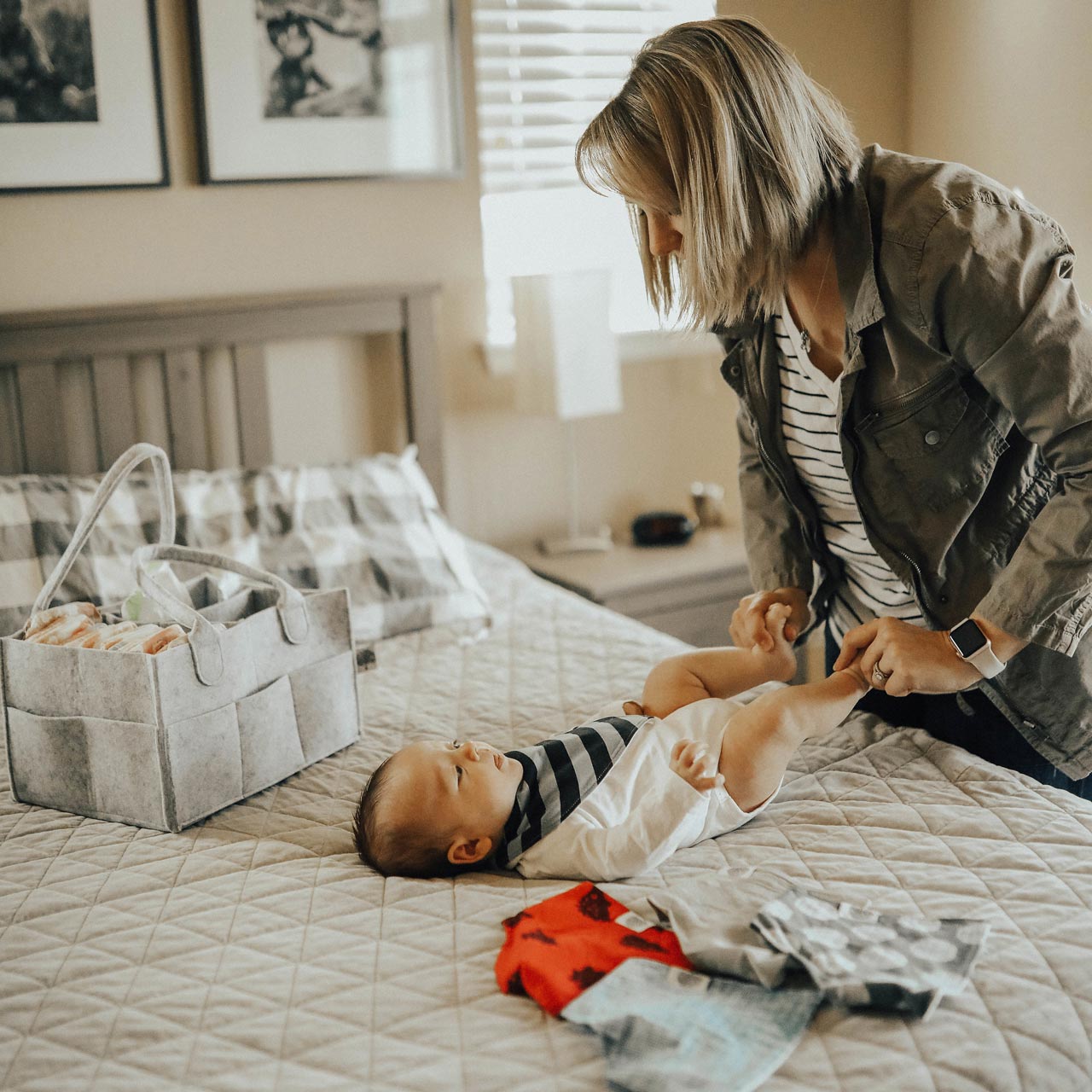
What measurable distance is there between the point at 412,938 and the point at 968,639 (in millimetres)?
658

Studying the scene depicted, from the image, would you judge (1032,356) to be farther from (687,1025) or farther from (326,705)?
(326,705)

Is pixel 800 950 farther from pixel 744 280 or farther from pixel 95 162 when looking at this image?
pixel 95 162

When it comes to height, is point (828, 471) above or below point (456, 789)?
above

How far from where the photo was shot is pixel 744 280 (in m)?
1.27

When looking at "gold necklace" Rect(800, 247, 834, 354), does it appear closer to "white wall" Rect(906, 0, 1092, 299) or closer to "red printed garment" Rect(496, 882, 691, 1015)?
"red printed garment" Rect(496, 882, 691, 1015)

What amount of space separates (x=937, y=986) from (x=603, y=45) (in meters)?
2.53

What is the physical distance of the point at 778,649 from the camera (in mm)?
1562

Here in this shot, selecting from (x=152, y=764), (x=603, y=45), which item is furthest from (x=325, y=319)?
(x=152, y=764)

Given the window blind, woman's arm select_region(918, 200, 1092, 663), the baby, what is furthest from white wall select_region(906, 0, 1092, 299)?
the baby

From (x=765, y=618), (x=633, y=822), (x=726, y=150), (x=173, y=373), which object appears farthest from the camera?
(x=173, y=373)

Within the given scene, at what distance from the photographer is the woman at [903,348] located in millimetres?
1170

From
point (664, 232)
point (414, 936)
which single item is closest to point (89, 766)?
point (414, 936)

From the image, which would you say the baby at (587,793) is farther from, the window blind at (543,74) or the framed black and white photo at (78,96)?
the window blind at (543,74)

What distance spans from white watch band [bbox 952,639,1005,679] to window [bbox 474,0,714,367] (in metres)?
1.84
